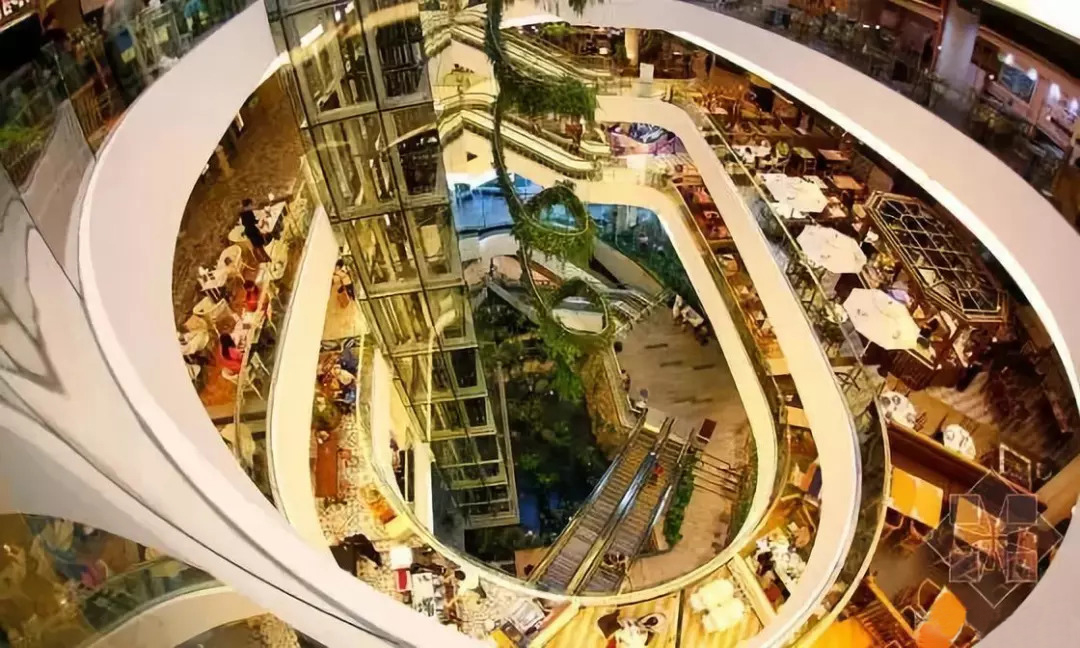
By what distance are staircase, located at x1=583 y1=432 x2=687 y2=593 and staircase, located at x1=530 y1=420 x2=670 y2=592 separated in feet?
0.35

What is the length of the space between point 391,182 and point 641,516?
Result: 533 cm

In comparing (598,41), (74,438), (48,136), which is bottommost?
(598,41)

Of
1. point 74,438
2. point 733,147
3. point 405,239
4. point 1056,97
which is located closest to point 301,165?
point 405,239

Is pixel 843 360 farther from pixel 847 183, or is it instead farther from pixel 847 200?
pixel 847 183

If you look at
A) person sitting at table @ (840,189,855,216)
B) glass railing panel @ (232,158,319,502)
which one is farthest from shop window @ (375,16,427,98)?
person sitting at table @ (840,189,855,216)

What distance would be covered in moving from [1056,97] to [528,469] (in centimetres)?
703

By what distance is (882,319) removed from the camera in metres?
7.12

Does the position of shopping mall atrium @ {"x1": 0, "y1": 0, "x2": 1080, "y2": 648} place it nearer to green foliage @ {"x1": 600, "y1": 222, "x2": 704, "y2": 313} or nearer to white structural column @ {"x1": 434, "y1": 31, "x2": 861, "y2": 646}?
white structural column @ {"x1": 434, "y1": 31, "x2": 861, "y2": 646}

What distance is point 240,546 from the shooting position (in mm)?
2885

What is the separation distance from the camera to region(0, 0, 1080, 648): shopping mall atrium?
3.01 m

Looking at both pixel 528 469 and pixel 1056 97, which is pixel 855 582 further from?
pixel 528 469

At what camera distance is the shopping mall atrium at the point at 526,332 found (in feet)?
9.89

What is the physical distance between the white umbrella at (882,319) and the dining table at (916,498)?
1447 mm

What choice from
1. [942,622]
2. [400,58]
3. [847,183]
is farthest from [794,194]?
[942,622]
